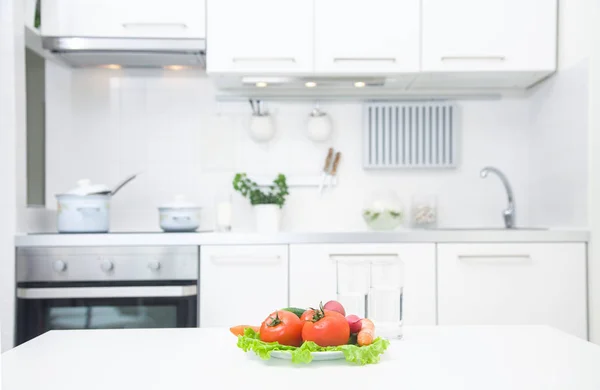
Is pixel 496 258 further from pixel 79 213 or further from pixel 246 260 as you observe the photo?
pixel 79 213


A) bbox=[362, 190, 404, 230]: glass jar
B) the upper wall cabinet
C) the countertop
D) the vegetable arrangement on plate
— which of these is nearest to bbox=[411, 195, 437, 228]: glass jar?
bbox=[362, 190, 404, 230]: glass jar

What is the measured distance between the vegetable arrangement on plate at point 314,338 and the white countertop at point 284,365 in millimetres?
23

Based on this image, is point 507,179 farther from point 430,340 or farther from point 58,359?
point 58,359

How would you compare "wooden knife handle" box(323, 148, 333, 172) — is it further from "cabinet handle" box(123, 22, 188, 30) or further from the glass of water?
the glass of water

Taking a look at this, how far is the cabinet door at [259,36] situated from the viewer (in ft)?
9.73

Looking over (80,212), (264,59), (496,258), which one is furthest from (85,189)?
(496,258)

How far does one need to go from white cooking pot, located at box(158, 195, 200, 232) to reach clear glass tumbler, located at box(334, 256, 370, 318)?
1647 mm

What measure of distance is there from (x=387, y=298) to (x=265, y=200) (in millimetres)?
1866

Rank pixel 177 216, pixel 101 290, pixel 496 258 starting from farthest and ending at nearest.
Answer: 1. pixel 177 216
2. pixel 496 258
3. pixel 101 290

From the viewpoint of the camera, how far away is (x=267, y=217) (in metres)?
3.16

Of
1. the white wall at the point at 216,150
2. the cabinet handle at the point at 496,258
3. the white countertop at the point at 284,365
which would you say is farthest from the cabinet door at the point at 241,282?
the white countertop at the point at 284,365

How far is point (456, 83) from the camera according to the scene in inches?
128

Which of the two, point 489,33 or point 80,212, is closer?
point 80,212

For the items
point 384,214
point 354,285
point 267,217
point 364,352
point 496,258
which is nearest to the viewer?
point 364,352
